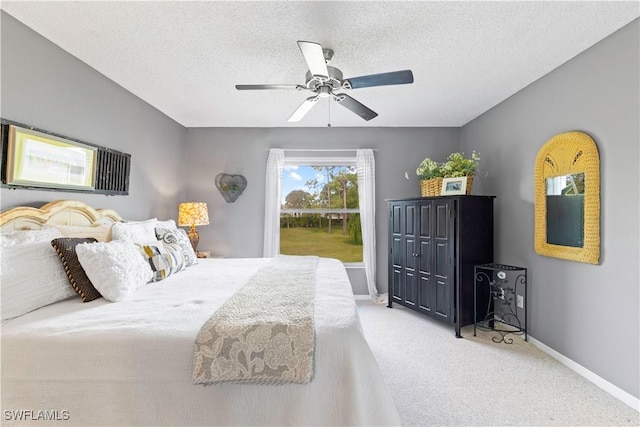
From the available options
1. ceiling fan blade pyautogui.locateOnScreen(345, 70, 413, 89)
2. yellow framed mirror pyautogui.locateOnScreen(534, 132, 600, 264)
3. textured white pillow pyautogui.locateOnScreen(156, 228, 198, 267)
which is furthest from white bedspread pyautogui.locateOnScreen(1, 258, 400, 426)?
yellow framed mirror pyautogui.locateOnScreen(534, 132, 600, 264)

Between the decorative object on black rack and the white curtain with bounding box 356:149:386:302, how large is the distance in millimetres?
1368

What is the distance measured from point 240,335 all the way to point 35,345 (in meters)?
0.89

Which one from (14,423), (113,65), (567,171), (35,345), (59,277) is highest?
(113,65)

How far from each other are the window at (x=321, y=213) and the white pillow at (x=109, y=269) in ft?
8.95

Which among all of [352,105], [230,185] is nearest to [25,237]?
[352,105]

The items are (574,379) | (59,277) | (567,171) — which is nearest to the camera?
(59,277)

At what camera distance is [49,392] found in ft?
4.14

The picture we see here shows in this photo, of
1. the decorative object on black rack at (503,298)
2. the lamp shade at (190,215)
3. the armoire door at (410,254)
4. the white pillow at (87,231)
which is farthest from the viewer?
the lamp shade at (190,215)

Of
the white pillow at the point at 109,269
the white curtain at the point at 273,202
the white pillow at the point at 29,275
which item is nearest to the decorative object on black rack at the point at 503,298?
the white curtain at the point at 273,202

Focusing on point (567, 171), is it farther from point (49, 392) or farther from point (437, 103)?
point (49, 392)

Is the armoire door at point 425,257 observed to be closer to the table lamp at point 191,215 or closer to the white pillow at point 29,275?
the table lamp at point 191,215

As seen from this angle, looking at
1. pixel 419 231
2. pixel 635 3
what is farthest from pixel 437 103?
pixel 635 3

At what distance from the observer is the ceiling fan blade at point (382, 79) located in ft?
6.59

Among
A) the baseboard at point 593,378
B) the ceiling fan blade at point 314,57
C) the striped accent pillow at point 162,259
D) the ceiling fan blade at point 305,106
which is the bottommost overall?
the baseboard at point 593,378
